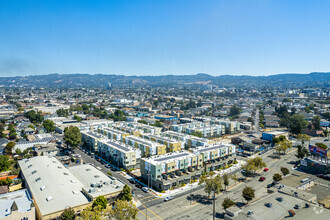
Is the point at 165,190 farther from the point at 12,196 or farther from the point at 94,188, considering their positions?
the point at 12,196

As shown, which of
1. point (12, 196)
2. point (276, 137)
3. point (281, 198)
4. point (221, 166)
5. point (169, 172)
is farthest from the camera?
point (276, 137)

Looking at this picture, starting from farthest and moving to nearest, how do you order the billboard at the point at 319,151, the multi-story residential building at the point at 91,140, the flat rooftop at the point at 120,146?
the multi-story residential building at the point at 91,140 < the billboard at the point at 319,151 < the flat rooftop at the point at 120,146

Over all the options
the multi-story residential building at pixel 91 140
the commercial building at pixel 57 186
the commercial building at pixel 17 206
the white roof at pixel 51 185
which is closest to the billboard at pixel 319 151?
the commercial building at pixel 57 186

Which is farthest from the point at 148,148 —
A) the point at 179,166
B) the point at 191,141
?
the point at 191,141

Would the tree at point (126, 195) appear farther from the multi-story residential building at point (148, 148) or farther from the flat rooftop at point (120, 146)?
the multi-story residential building at point (148, 148)

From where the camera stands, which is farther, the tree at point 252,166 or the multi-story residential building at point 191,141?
the multi-story residential building at point 191,141

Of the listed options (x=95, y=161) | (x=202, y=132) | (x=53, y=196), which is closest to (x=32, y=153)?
(x=95, y=161)

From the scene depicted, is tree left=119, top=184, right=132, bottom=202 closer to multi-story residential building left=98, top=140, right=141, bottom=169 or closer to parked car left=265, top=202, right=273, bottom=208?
multi-story residential building left=98, top=140, right=141, bottom=169
